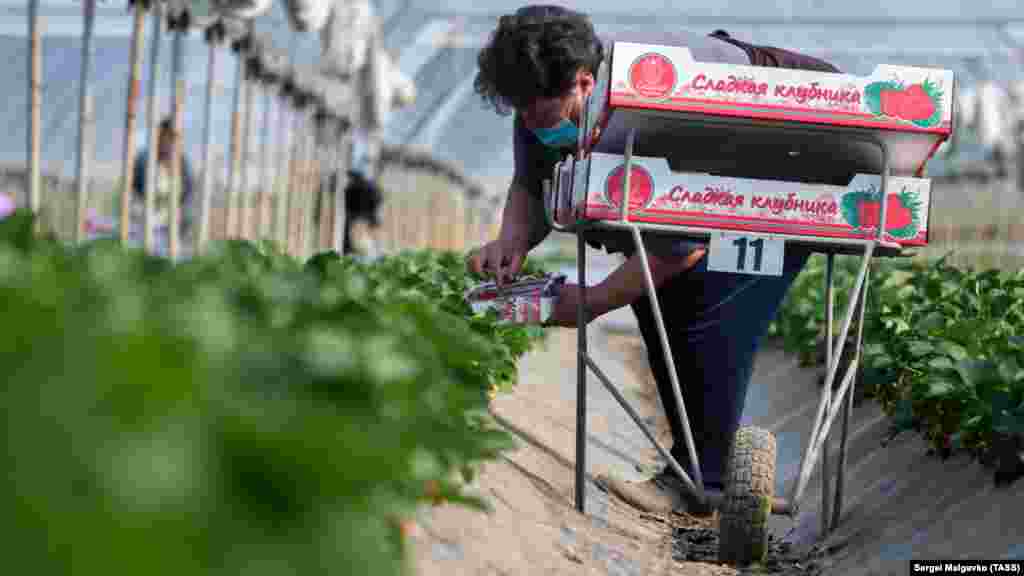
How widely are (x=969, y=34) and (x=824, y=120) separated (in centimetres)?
2711

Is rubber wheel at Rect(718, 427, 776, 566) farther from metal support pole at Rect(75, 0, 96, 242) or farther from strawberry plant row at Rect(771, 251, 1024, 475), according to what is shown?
metal support pole at Rect(75, 0, 96, 242)

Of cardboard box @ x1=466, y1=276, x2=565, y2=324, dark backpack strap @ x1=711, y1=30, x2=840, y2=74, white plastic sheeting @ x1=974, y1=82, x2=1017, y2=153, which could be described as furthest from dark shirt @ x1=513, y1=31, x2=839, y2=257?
white plastic sheeting @ x1=974, y1=82, x2=1017, y2=153

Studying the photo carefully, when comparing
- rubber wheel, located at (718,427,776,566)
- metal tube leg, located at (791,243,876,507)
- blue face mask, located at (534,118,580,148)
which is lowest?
rubber wheel, located at (718,427,776,566)

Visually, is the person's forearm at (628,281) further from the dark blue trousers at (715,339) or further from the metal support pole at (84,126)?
the metal support pole at (84,126)

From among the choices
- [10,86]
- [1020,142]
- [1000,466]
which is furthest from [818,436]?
[10,86]

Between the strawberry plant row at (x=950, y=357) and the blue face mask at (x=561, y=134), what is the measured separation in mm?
1260

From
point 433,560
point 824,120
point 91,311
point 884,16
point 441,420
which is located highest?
point 884,16

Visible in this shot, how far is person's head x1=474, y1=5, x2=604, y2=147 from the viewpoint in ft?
16.1

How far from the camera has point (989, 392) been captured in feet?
13.5

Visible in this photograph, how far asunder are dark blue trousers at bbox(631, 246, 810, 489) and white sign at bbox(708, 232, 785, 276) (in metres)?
0.68

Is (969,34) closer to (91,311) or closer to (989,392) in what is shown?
(989,392)

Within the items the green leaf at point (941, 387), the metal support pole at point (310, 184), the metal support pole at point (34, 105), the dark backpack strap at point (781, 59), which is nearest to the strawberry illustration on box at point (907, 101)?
the dark backpack strap at point (781, 59)

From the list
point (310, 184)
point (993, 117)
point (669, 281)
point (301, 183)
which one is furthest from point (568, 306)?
point (993, 117)

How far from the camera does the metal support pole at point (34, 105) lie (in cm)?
771
